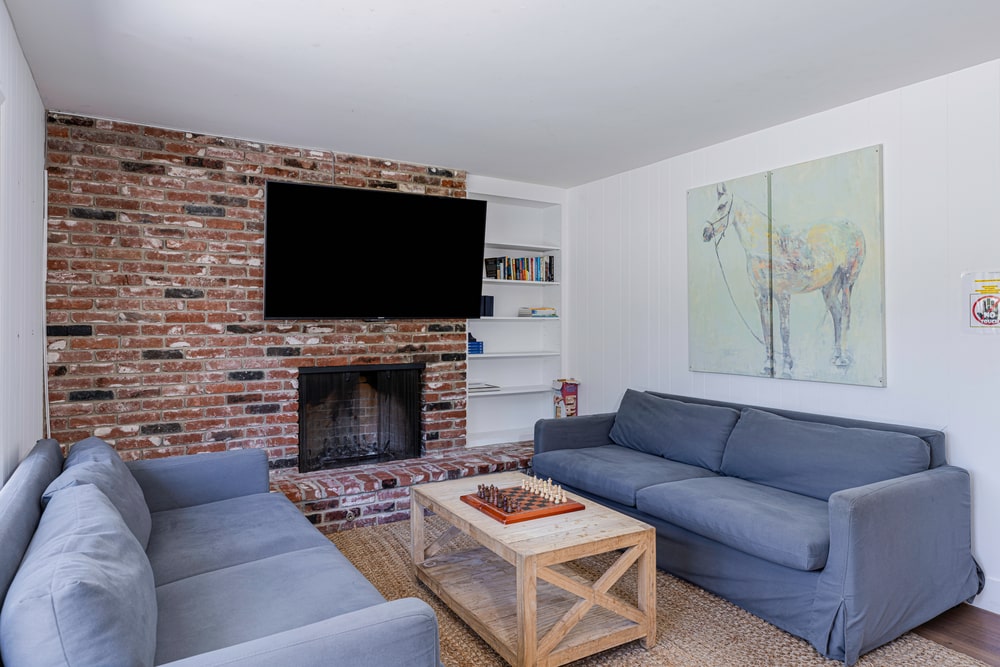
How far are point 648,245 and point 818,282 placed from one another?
136 cm

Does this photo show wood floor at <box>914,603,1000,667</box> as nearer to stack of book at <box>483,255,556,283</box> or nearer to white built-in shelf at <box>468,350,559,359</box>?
white built-in shelf at <box>468,350,559,359</box>

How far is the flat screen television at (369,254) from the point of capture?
13.0ft

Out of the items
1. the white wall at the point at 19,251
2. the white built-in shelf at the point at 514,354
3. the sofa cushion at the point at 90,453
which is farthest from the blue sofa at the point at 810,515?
the white wall at the point at 19,251

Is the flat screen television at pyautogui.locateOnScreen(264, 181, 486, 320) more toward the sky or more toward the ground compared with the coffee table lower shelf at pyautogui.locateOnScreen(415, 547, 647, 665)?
more toward the sky

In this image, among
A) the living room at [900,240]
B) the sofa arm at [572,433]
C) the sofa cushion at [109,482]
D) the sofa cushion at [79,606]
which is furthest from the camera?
the sofa arm at [572,433]

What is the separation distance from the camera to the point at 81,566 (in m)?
1.32

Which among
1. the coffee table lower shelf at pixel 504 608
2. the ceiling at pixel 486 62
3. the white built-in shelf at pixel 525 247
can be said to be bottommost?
the coffee table lower shelf at pixel 504 608

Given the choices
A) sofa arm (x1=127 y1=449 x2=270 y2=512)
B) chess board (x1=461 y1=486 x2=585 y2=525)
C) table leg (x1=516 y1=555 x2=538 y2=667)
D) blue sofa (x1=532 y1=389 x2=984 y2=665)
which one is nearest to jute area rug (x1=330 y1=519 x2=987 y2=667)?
blue sofa (x1=532 y1=389 x2=984 y2=665)

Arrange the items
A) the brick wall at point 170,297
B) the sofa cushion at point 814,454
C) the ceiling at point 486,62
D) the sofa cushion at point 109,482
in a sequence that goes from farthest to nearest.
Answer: the brick wall at point 170,297 → the sofa cushion at point 814,454 → the ceiling at point 486,62 → the sofa cushion at point 109,482

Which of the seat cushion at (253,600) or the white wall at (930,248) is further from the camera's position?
the white wall at (930,248)

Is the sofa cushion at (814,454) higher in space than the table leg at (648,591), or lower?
higher

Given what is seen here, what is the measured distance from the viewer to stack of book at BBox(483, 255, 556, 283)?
16.7ft

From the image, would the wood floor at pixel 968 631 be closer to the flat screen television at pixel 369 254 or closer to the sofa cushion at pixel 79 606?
the sofa cushion at pixel 79 606

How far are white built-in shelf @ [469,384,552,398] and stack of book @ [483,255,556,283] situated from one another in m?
0.91
